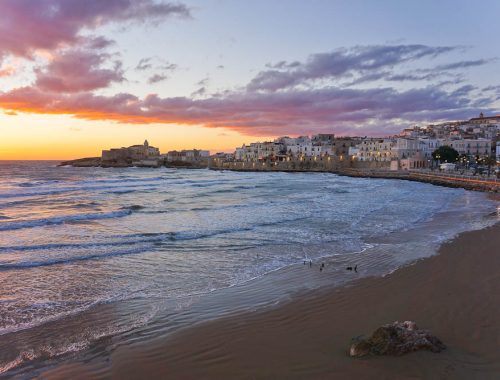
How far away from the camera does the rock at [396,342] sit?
5781 millimetres

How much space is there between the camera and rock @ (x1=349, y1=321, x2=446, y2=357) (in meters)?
5.78

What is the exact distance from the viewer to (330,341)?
661 cm

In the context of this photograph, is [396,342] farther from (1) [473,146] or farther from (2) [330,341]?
(1) [473,146]

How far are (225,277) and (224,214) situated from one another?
14135 mm

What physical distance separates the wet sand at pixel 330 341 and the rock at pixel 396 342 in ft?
0.40

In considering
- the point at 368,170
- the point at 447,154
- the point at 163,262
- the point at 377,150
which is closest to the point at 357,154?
the point at 377,150

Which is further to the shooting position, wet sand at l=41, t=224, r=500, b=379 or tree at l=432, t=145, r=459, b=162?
tree at l=432, t=145, r=459, b=162

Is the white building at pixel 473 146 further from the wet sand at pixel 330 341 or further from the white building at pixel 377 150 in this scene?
the wet sand at pixel 330 341

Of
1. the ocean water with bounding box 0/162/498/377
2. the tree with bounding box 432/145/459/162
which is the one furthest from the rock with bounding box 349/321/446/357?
the tree with bounding box 432/145/459/162

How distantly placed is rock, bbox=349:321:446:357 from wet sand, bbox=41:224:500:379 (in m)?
0.12

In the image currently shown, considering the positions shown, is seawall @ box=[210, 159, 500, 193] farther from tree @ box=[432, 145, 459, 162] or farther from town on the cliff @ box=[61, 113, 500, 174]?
tree @ box=[432, 145, 459, 162]

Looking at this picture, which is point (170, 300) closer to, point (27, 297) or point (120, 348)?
point (120, 348)

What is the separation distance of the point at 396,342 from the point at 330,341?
112cm

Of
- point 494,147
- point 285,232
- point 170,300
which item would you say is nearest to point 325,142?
point 494,147
